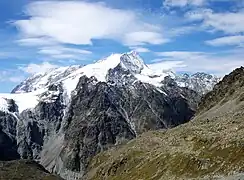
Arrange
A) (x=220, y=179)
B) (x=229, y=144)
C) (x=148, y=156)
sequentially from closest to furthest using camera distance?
1. (x=220, y=179)
2. (x=229, y=144)
3. (x=148, y=156)

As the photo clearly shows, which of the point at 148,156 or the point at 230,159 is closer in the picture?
the point at 230,159

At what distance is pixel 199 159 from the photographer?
118438mm

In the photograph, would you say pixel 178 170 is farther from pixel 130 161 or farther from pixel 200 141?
pixel 130 161

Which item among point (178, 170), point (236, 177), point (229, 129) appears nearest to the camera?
point (236, 177)

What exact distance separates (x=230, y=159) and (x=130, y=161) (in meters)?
95.8

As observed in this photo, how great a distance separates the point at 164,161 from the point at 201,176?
45.3 meters

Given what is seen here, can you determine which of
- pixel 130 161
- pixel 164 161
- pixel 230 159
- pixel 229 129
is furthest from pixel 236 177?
pixel 130 161

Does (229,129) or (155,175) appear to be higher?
Answer: (229,129)

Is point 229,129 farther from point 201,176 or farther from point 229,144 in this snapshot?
point 201,176

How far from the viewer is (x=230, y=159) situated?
338ft

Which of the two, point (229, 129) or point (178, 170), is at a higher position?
point (229, 129)

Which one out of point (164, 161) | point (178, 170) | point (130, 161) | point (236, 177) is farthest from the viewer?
point (130, 161)

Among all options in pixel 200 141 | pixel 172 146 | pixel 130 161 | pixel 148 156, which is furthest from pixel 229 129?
A: pixel 130 161

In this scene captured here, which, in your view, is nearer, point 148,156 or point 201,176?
point 201,176
